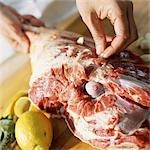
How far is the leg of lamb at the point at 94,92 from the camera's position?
120 cm

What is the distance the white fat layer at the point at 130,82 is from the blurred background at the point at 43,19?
0.34 metres

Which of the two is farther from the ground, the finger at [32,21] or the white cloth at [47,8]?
the finger at [32,21]

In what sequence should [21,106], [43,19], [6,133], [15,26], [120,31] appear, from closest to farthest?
[120,31], [6,133], [21,106], [15,26], [43,19]

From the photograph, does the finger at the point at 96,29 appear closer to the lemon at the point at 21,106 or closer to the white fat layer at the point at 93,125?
the white fat layer at the point at 93,125

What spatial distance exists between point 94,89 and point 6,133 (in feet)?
0.91

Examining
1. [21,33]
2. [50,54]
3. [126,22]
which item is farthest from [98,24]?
[21,33]

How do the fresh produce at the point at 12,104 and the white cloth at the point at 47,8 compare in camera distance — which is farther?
the white cloth at the point at 47,8

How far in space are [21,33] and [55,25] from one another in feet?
0.82

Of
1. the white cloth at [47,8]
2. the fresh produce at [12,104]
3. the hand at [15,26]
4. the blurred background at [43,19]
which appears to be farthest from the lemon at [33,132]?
the white cloth at [47,8]

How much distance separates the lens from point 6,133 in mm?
1326

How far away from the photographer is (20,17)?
169 cm

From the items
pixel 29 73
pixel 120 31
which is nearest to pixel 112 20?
pixel 120 31

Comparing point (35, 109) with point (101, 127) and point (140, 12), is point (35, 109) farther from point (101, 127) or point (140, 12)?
point (140, 12)

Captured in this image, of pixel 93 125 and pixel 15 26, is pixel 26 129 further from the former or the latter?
pixel 15 26
